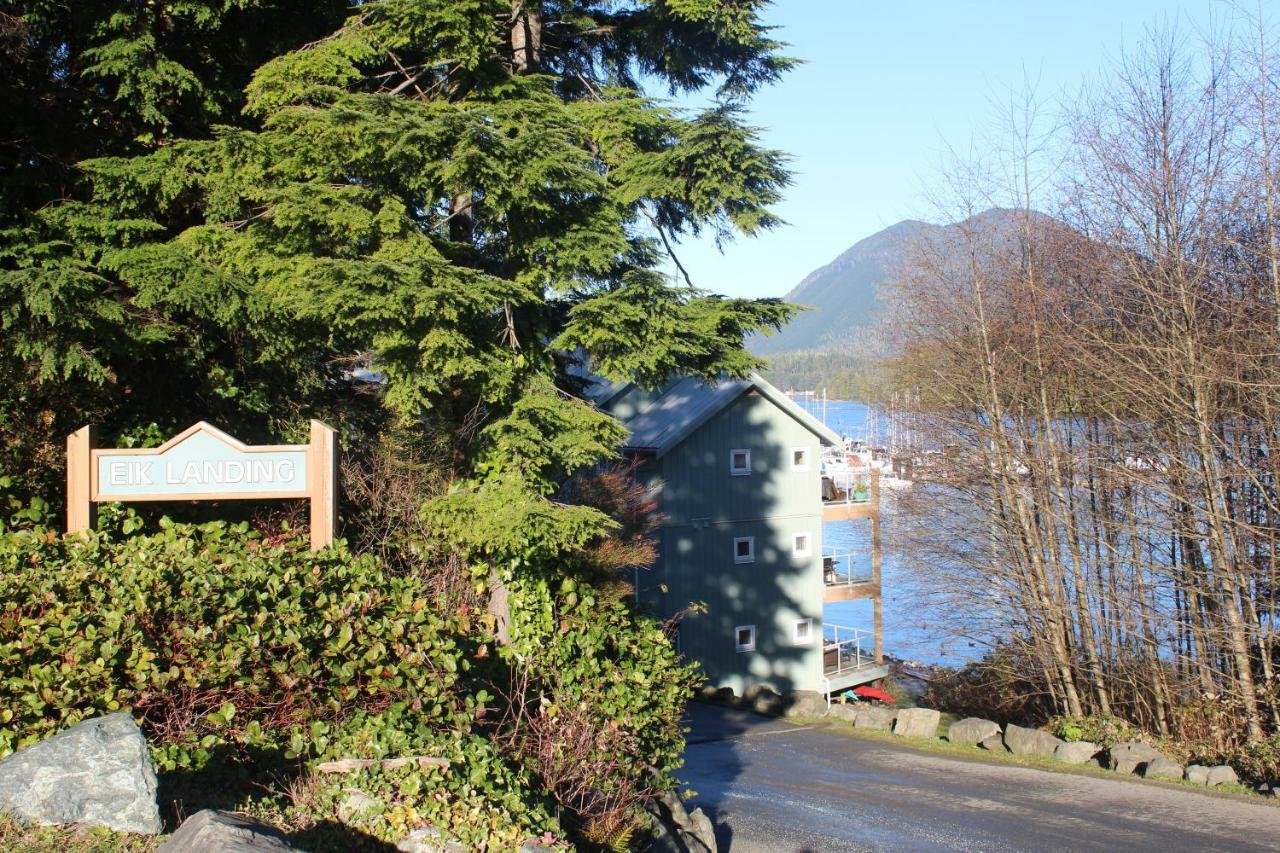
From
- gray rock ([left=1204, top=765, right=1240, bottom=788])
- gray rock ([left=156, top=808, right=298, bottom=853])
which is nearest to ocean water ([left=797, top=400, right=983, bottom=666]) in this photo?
gray rock ([left=1204, top=765, right=1240, bottom=788])

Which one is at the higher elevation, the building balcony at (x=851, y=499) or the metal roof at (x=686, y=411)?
the metal roof at (x=686, y=411)

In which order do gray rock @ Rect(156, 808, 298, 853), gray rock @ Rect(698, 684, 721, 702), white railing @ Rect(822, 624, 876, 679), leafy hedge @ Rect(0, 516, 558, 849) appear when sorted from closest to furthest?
gray rock @ Rect(156, 808, 298, 853) → leafy hedge @ Rect(0, 516, 558, 849) → gray rock @ Rect(698, 684, 721, 702) → white railing @ Rect(822, 624, 876, 679)

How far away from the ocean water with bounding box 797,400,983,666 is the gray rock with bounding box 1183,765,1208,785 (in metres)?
6.51

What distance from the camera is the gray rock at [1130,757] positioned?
15164 mm

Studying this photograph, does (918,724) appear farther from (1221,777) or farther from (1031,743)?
(1221,777)

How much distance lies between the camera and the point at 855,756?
53.3 feet

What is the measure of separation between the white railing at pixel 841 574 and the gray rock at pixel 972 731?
400 inches

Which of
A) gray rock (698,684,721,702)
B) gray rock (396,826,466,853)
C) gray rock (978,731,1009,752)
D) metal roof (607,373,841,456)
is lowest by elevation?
gray rock (698,684,721,702)

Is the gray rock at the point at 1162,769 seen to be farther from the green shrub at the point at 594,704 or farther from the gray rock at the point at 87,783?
the gray rock at the point at 87,783

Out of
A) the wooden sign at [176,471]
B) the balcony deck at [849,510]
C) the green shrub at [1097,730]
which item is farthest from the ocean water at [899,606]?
the wooden sign at [176,471]

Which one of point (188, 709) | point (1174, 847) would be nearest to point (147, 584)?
point (188, 709)

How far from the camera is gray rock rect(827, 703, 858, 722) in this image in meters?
20.3

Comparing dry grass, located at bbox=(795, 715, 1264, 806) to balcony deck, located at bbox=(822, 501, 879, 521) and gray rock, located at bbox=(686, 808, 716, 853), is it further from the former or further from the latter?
balcony deck, located at bbox=(822, 501, 879, 521)

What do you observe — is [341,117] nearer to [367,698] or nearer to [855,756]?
[367,698]
